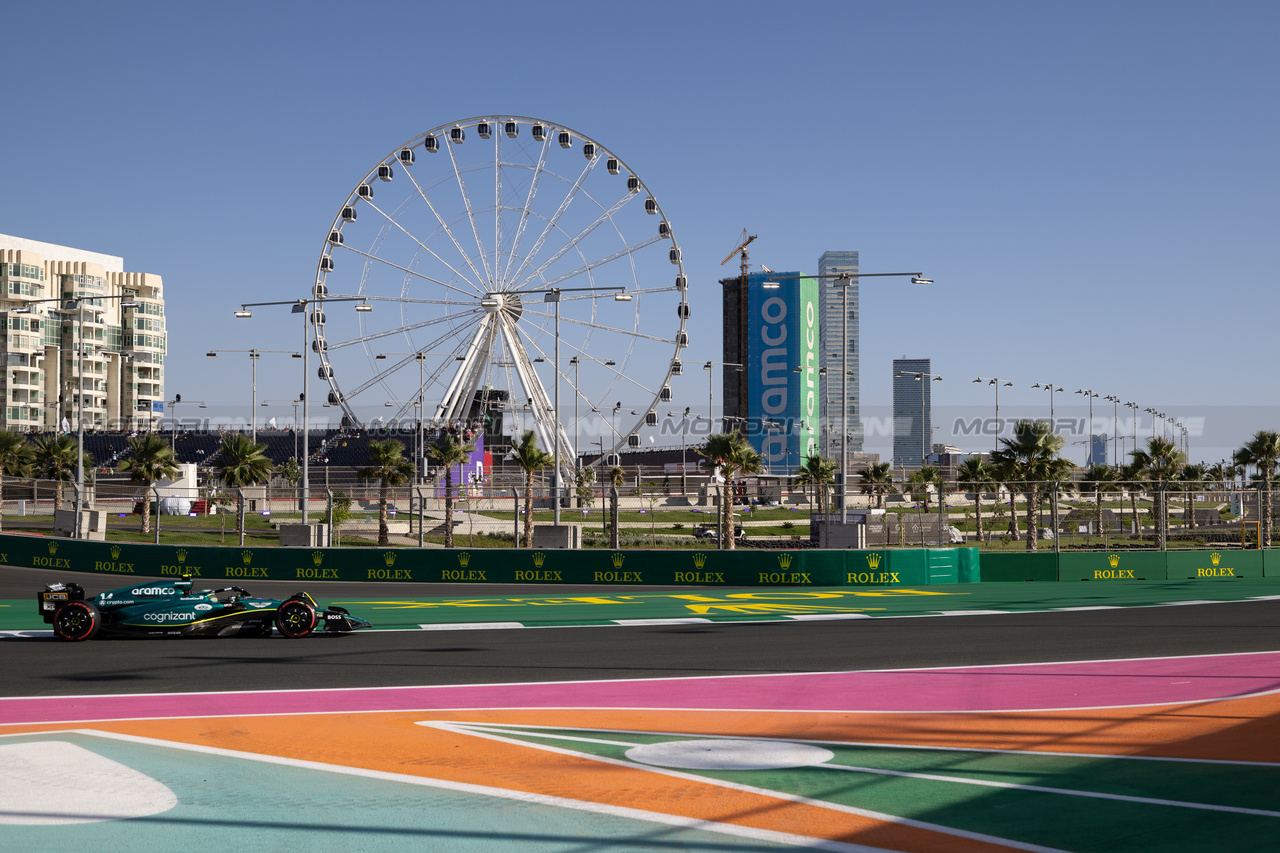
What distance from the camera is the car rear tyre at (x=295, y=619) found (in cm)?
1600

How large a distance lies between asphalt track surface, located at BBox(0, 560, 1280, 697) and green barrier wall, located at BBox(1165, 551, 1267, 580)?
9.60 meters

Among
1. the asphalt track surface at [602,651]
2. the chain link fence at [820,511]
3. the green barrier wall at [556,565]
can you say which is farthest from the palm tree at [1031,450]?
the asphalt track surface at [602,651]

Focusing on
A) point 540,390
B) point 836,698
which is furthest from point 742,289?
point 836,698

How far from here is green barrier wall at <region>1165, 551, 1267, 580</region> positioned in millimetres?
28156

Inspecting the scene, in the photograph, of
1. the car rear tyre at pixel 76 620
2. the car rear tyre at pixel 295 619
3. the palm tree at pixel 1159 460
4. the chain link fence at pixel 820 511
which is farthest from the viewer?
the palm tree at pixel 1159 460

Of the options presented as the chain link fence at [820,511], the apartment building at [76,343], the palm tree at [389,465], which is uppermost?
the apartment building at [76,343]

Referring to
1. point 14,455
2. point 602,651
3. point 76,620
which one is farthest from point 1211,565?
point 14,455

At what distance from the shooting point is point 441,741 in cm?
923

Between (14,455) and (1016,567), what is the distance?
4543cm

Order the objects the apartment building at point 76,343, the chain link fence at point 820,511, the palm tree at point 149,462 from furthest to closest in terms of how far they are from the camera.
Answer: the apartment building at point 76,343 < the palm tree at point 149,462 < the chain link fence at point 820,511

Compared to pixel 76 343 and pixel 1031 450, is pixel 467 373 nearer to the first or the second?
pixel 1031 450

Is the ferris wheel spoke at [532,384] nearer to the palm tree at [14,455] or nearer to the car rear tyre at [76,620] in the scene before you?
the palm tree at [14,455]

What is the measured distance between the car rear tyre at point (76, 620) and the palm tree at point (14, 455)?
38.0 metres

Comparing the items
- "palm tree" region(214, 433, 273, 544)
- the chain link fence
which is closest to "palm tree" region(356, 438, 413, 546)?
the chain link fence
